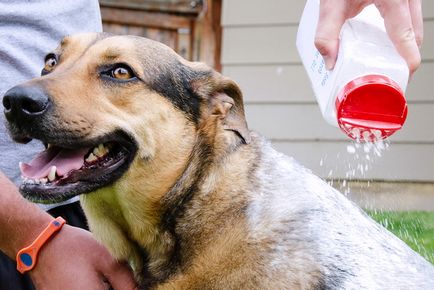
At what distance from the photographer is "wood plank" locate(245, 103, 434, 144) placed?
295 inches

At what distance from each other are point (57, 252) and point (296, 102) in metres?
4.91

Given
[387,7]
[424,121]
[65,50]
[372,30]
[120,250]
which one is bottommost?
[424,121]

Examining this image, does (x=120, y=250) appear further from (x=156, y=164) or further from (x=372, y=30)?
(x=372, y=30)

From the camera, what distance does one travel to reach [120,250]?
3.14m

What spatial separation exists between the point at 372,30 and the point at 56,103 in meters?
1.15

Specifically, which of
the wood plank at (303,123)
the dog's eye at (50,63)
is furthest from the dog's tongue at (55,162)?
the wood plank at (303,123)

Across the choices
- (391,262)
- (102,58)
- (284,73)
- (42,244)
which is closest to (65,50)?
(102,58)

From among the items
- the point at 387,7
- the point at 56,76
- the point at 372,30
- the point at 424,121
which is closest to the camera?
the point at 387,7

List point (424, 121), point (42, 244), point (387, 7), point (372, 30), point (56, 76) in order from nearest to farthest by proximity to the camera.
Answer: point (387, 7) → point (372, 30) → point (56, 76) → point (42, 244) → point (424, 121)

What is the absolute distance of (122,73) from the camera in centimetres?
304

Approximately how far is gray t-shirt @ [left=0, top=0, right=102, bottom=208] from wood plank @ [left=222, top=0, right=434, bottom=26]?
412cm

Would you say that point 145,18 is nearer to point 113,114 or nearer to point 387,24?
point 113,114

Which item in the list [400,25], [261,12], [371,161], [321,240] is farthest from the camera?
[261,12]

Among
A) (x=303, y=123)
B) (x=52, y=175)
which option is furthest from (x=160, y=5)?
(x=52, y=175)
